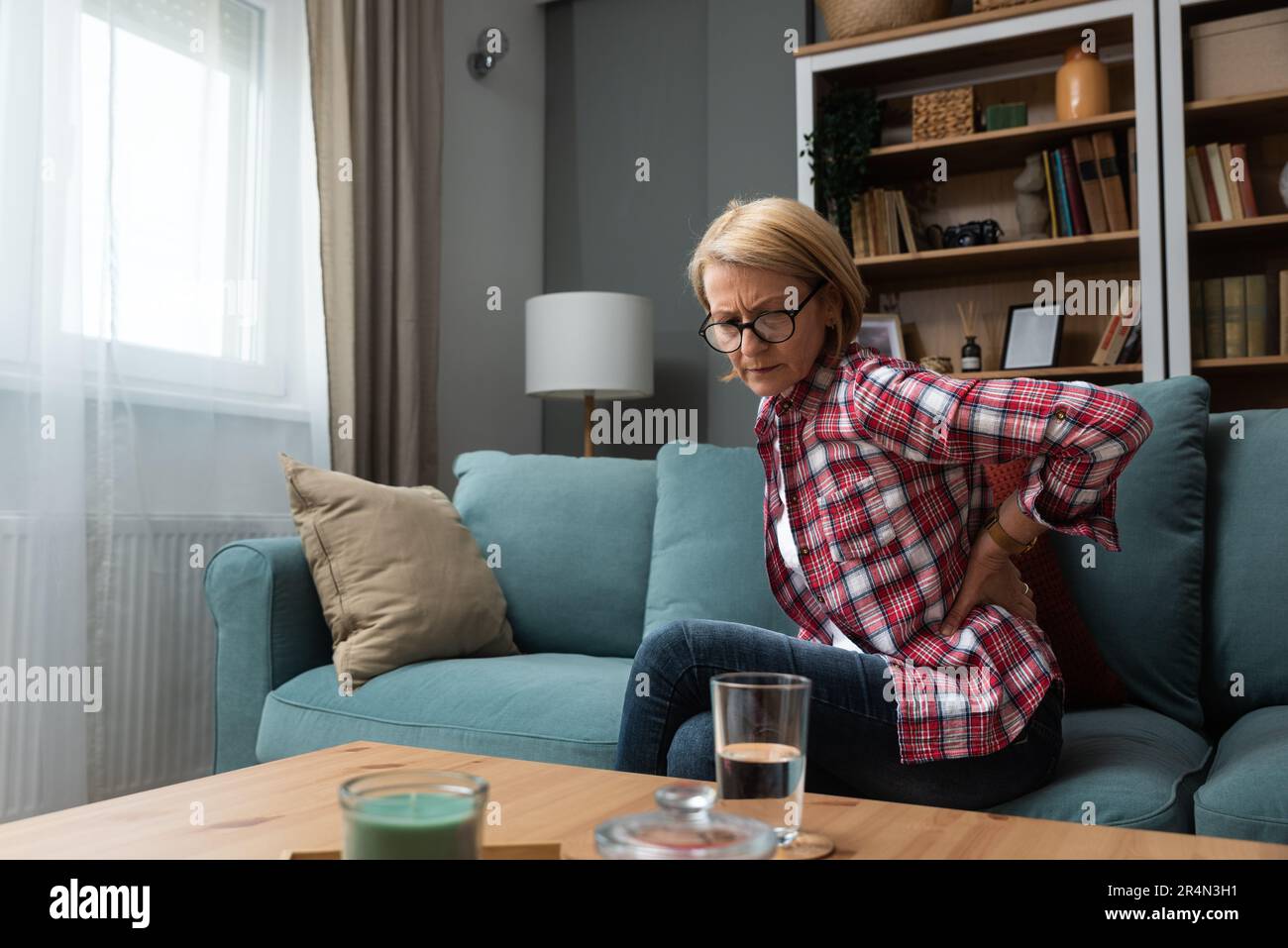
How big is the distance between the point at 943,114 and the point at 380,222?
166 centimetres

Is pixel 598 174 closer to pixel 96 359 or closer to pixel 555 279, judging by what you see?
pixel 555 279

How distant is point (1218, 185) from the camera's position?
9.47ft

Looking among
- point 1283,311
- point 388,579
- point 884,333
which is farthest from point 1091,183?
point 388,579

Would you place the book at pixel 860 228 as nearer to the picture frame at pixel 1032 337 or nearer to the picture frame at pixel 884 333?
the picture frame at pixel 884 333

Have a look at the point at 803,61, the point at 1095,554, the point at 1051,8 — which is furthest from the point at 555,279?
the point at 1095,554

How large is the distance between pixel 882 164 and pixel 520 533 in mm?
1842

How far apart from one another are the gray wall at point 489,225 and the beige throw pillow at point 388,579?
4.36 ft

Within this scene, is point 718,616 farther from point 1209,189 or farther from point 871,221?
point 1209,189

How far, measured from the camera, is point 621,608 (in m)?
2.11

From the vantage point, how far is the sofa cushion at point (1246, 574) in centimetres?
155

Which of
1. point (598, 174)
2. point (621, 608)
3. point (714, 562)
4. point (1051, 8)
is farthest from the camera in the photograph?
point (598, 174)

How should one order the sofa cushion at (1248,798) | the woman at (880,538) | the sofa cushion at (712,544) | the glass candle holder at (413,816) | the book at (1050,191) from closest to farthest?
the glass candle holder at (413,816) < the sofa cushion at (1248,798) < the woman at (880,538) < the sofa cushion at (712,544) < the book at (1050,191)

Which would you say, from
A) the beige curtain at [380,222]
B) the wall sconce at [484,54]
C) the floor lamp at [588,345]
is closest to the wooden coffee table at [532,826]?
the beige curtain at [380,222]

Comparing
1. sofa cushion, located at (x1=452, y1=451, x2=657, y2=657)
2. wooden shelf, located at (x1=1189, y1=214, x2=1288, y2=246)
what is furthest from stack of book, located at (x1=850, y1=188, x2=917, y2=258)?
sofa cushion, located at (x1=452, y1=451, x2=657, y2=657)
